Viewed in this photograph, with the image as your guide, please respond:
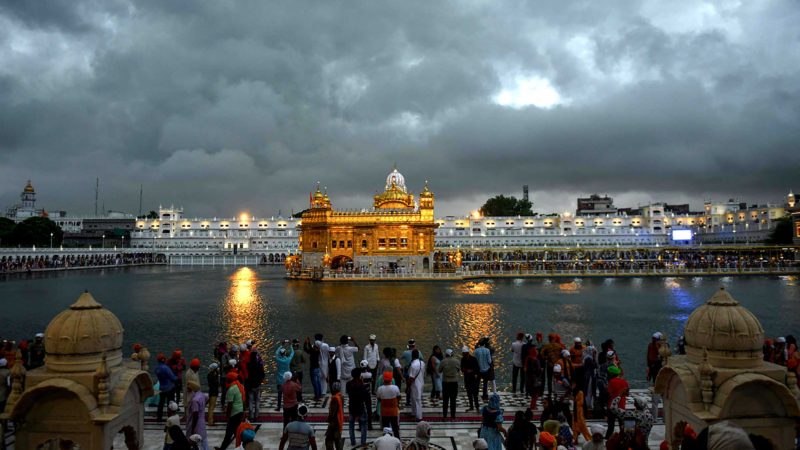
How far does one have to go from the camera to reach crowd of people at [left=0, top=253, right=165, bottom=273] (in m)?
65.2

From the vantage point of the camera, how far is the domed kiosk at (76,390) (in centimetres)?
679

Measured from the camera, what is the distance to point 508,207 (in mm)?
130000

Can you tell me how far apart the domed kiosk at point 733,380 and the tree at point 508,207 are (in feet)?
407

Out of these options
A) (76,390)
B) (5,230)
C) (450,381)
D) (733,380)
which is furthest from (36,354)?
(5,230)

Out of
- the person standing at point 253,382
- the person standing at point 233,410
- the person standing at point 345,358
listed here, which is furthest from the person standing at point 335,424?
the person standing at point 345,358

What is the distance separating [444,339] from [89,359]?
1558cm

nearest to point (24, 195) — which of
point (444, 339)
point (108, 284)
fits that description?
point (108, 284)

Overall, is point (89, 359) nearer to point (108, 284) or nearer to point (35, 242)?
point (108, 284)

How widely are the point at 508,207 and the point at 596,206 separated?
35.0 metres

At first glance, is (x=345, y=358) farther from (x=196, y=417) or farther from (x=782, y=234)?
(x=782, y=234)

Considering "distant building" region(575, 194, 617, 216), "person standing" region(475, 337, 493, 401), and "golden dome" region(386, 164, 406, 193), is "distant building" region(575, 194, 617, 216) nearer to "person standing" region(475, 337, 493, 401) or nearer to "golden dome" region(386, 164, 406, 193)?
"golden dome" region(386, 164, 406, 193)

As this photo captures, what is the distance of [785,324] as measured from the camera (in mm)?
24656

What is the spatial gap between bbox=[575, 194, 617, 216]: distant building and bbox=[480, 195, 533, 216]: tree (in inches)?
958

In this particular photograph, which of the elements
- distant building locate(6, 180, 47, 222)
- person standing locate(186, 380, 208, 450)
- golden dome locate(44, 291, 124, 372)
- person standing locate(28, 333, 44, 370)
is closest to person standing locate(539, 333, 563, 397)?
person standing locate(186, 380, 208, 450)
